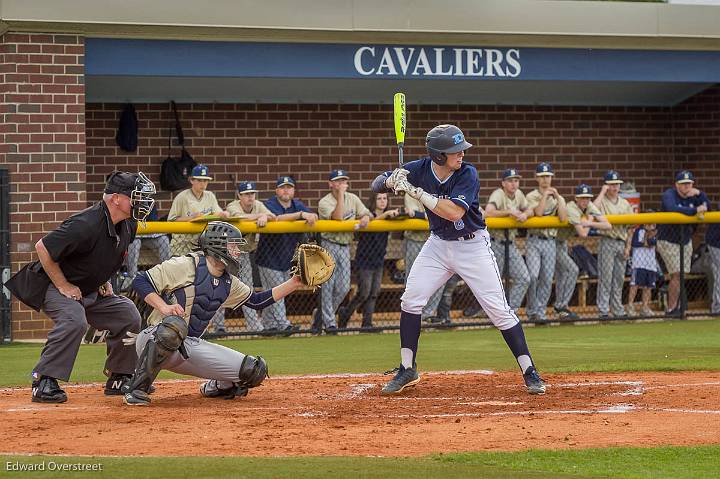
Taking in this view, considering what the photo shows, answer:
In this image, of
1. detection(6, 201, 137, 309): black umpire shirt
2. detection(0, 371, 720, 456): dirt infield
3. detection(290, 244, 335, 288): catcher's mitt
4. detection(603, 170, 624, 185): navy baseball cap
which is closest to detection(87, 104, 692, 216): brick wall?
detection(603, 170, 624, 185): navy baseball cap

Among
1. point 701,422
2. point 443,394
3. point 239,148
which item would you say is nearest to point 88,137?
point 239,148

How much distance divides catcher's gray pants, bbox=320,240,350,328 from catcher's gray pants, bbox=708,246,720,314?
482cm

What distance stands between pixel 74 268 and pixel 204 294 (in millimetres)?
927

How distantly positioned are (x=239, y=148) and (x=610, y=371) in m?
8.11

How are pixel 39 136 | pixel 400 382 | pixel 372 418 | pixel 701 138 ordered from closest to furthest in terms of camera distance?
1. pixel 372 418
2. pixel 400 382
3. pixel 39 136
4. pixel 701 138

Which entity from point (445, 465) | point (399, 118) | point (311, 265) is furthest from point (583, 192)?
point (445, 465)

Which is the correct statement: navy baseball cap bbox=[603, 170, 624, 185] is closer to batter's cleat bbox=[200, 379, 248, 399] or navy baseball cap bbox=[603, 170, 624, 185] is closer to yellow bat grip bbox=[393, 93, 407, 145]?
yellow bat grip bbox=[393, 93, 407, 145]

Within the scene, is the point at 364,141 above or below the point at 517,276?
above

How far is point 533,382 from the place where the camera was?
26.1 feet

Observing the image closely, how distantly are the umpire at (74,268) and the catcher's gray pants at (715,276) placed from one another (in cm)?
921

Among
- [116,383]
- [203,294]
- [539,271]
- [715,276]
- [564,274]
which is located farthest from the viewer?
[715,276]

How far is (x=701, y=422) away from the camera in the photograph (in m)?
6.75

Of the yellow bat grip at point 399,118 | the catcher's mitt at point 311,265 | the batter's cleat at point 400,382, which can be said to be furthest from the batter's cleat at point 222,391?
the yellow bat grip at point 399,118

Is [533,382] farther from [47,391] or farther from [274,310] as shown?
[274,310]
